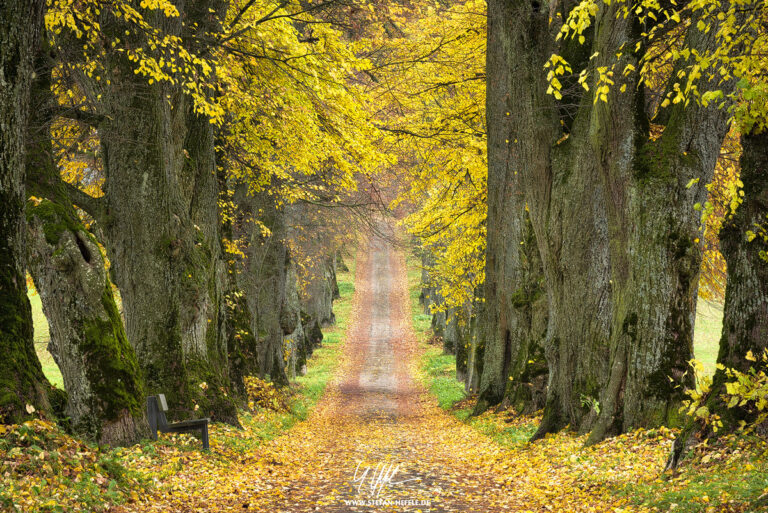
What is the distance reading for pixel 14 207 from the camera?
5.57 m

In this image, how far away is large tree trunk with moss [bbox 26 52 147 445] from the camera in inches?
307

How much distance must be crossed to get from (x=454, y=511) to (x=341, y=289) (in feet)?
173

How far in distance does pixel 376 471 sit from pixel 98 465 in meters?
4.49

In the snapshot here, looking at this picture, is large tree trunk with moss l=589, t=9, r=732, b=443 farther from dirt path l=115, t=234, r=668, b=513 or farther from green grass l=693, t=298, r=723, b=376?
green grass l=693, t=298, r=723, b=376

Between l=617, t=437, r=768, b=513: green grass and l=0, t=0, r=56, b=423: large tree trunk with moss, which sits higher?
l=0, t=0, r=56, b=423: large tree trunk with moss

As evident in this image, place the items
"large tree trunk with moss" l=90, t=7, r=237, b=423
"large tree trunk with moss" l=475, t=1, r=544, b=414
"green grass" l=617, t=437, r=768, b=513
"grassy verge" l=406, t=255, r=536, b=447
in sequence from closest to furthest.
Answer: "green grass" l=617, t=437, r=768, b=513 < "large tree trunk with moss" l=90, t=7, r=237, b=423 < "grassy verge" l=406, t=255, r=536, b=447 < "large tree trunk with moss" l=475, t=1, r=544, b=414

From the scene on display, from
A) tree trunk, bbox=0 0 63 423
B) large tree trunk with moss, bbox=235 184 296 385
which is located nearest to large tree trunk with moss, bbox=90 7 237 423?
tree trunk, bbox=0 0 63 423

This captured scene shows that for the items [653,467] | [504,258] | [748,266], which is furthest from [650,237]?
[504,258]

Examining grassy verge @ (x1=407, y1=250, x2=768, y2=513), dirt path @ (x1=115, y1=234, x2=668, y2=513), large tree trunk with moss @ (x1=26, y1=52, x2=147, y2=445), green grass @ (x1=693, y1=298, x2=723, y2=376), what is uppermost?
large tree trunk with moss @ (x1=26, y1=52, x2=147, y2=445)

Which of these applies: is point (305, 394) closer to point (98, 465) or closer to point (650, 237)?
point (650, 237)

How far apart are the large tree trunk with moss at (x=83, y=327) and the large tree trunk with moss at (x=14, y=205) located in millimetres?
2055

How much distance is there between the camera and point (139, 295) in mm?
10164

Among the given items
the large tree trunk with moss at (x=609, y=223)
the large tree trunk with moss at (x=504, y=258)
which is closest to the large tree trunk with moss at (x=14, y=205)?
the large tree trunk with moss at (x=609, y=223)

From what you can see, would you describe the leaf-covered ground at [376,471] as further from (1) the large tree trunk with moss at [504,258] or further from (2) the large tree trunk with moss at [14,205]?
(1) the large tree trunk with moss at [504,258]
